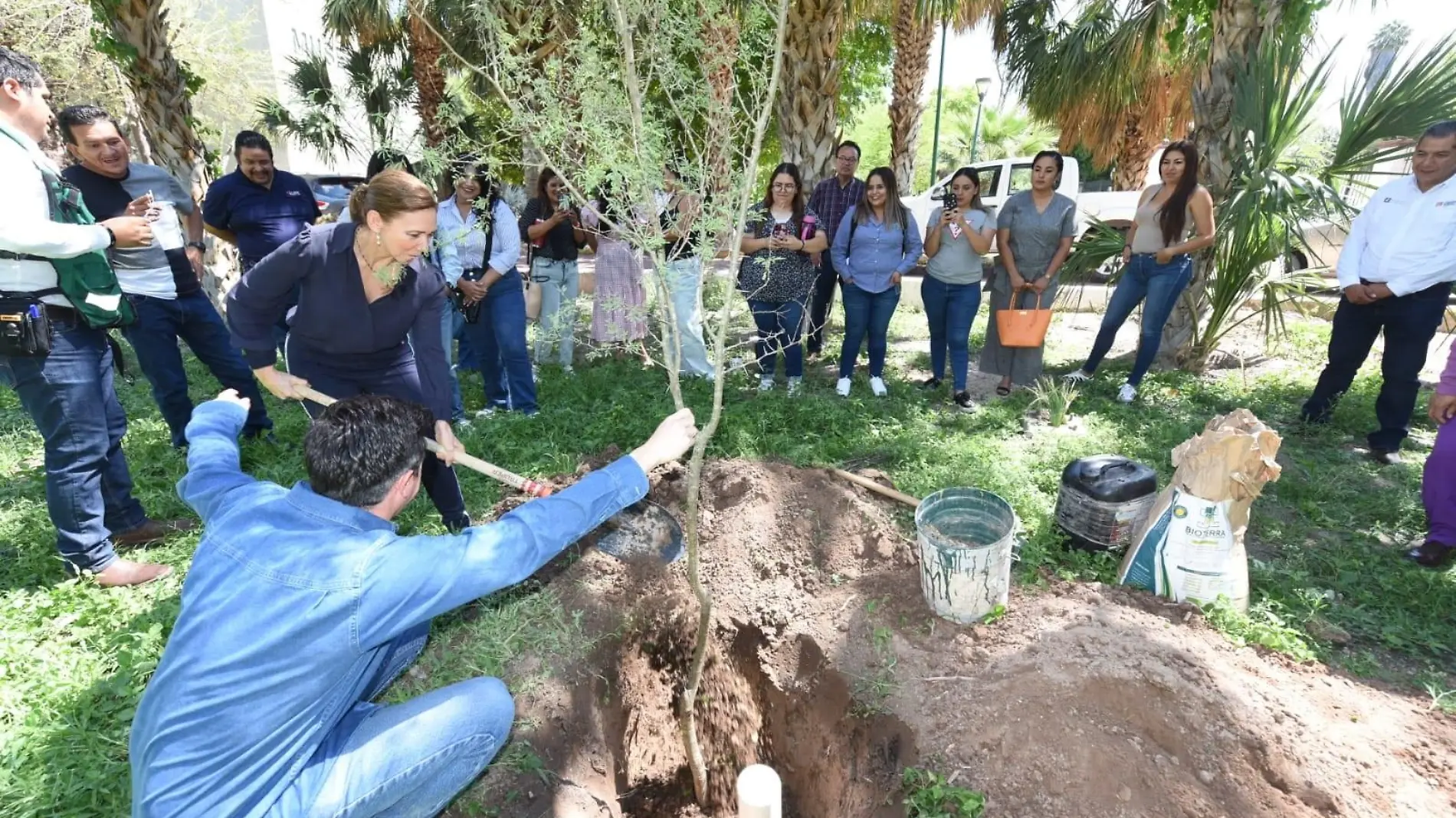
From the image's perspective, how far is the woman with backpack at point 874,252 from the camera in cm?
493

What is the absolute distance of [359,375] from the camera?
9.39 feet

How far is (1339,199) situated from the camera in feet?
14.7

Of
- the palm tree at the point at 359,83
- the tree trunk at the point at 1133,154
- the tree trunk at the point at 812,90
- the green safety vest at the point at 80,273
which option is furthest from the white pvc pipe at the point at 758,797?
the palm tree at the point at 359,83

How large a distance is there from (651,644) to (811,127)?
5.21m

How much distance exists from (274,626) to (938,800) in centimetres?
182

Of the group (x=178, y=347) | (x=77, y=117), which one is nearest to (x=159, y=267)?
(x=178, y=347)

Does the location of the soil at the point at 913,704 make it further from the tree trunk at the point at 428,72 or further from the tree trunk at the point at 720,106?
the tree trunk at the point at 428,72

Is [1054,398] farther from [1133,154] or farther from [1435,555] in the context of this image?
[1133,154]

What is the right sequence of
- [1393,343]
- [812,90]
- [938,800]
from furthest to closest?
[812,90] < [1393,343] < [938,800]

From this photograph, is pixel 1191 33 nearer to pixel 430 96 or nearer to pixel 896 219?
pixel 896 219

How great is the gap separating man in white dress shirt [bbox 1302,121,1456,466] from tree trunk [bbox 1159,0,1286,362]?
1.23 metres

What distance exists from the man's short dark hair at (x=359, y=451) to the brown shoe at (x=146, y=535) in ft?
7.98

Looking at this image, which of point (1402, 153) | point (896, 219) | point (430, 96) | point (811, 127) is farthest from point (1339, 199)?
point (430, 96)

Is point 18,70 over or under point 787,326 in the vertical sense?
over
